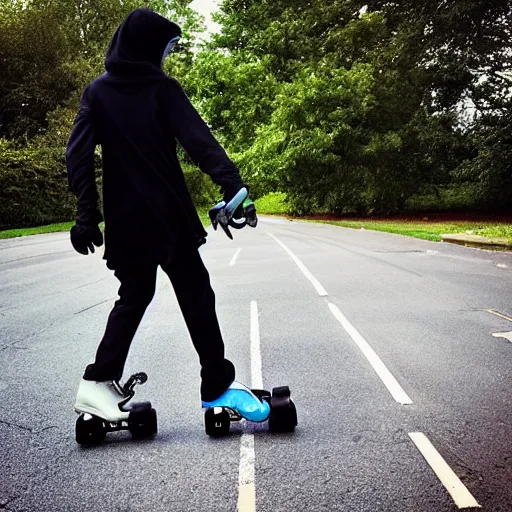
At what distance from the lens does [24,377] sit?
4691 mm

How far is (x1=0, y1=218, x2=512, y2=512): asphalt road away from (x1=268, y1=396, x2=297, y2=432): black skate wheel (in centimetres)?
8

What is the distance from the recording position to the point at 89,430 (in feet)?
10.6

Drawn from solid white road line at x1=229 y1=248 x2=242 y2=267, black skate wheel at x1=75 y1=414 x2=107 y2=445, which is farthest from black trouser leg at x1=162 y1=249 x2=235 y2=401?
solid white road line at x1=229 y1=248 x2=242 y2=267

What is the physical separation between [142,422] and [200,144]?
1.58 metres

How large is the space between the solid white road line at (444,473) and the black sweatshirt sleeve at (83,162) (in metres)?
2.05

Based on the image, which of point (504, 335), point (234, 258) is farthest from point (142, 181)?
point (234, 258)

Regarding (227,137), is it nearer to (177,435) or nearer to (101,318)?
(101,318)

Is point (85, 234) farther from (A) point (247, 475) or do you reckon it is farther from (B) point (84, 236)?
(A) point (247, 475)

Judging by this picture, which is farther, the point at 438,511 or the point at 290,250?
the point at 290,250

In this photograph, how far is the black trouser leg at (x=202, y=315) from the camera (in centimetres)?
302

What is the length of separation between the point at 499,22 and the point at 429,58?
136 inches

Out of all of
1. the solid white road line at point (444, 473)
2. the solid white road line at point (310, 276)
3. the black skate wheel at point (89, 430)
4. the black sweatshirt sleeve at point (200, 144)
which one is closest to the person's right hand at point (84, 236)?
the black sweatshirt sleeve at point (200, 144)

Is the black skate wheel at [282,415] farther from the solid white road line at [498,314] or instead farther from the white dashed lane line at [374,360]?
the solid white road line at [498,314]

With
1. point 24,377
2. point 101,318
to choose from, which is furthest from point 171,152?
point 101,318
